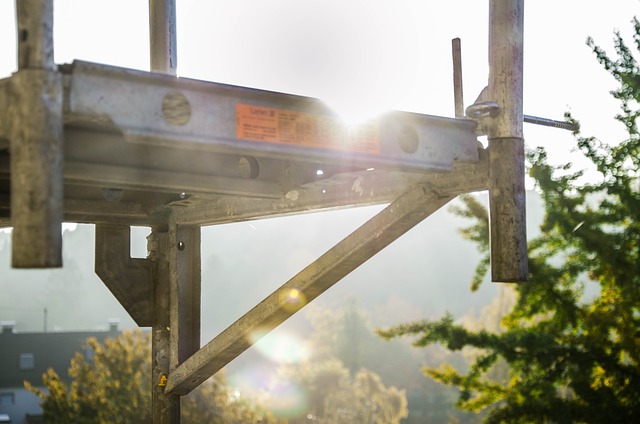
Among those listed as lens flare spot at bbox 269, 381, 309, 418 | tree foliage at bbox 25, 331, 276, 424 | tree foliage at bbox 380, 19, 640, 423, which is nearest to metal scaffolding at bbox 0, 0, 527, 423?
tree foliage at bbox 380, 19, 640, 423

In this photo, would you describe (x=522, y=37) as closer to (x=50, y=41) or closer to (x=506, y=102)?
(x=506, y=102)

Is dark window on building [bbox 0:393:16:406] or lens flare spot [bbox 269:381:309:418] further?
lens flare spot [bbox 269:381:309:418]

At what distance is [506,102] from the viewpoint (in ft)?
17.1

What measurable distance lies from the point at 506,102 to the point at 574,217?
11481 millimetres

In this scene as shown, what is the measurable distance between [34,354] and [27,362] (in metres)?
0.63

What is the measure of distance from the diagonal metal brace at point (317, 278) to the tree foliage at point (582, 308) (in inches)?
365

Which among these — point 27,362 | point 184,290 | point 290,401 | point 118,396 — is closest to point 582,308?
point 184,290

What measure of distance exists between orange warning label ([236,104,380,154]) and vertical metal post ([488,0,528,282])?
734 millimetres

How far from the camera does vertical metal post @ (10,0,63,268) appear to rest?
370 cm

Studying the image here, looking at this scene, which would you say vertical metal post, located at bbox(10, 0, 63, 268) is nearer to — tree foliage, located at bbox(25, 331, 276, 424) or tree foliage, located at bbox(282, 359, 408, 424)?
tree foliage, located at bbox(25, 331, 276, 424)

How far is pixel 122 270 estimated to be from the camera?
7586 millimetres

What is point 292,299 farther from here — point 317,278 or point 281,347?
point 281,347

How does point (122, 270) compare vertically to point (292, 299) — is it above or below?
above

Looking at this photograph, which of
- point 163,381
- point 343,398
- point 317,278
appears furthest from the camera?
point 343,398
